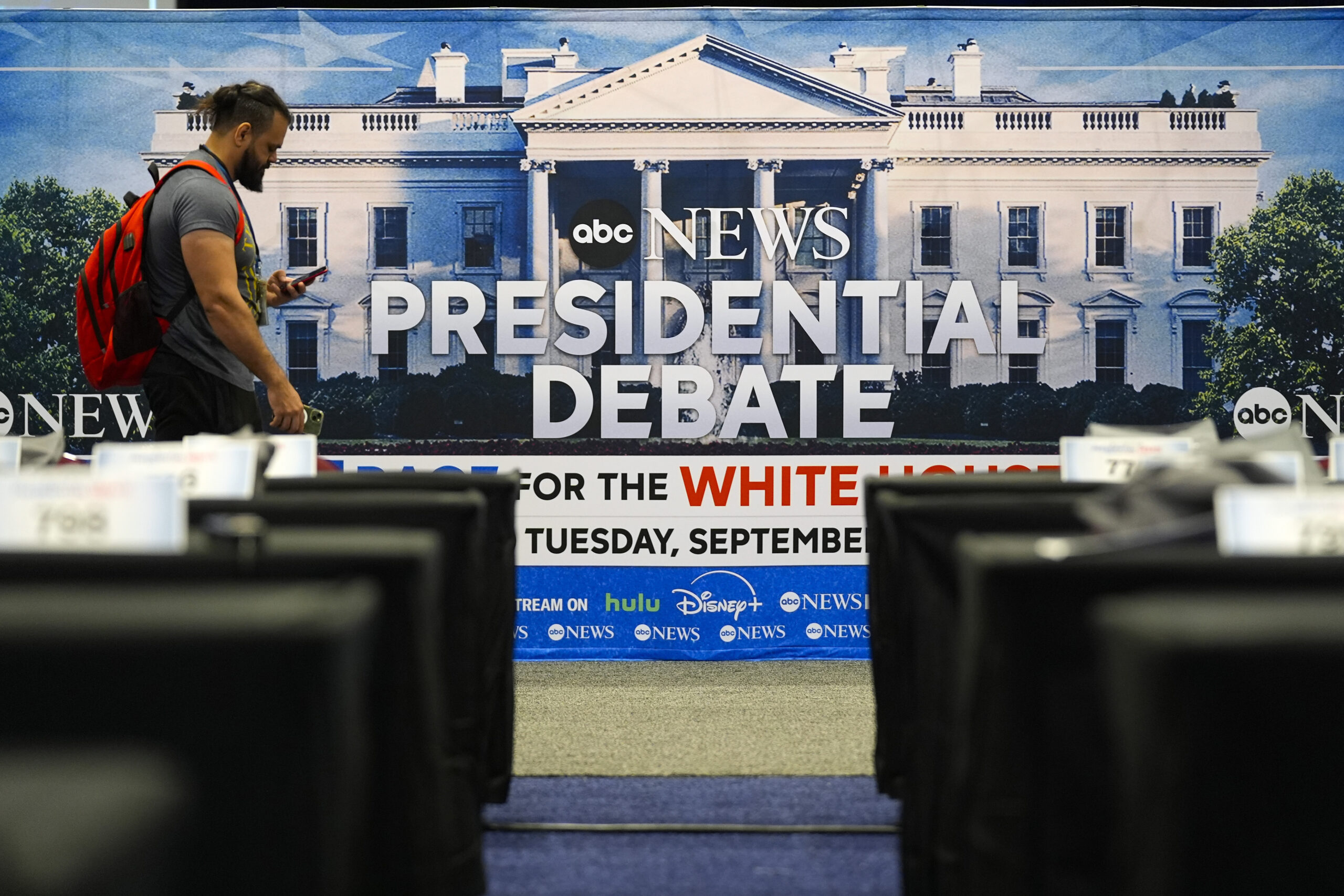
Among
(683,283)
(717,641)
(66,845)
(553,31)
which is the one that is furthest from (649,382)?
(66,845)

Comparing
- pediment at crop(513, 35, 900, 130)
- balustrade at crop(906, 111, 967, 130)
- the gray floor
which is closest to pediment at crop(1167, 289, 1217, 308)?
balustrade at crop(906, 111, 967, 130)

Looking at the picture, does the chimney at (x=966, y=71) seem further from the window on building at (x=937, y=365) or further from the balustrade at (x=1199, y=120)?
the window on building at (x=937, y=365)

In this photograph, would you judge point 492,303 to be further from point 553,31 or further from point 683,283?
point 553,31

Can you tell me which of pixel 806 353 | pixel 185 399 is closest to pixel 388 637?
pixel 185 399

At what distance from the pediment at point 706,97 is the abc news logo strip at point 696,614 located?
60.8 inches

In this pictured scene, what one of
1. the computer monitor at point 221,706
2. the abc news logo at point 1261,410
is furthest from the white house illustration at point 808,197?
the computer monitor at point 221,706

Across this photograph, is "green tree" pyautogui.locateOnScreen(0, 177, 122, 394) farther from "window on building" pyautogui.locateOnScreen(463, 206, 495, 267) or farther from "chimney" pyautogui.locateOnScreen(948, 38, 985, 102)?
"chimney" pyautogui.locateOnScreen(948, 38, 985, 102)

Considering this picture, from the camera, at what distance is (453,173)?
3871mm

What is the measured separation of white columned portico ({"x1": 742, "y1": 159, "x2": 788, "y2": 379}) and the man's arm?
6.57 feet

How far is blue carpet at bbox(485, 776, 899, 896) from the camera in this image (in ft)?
5.66

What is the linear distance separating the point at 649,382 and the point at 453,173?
1.00 m

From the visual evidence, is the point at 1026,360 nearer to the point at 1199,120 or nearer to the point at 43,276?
the point at 1199,120

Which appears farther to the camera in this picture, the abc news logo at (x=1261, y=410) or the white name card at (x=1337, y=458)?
the abc news logo at (x=1261, y=410)

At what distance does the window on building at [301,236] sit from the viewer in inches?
150
